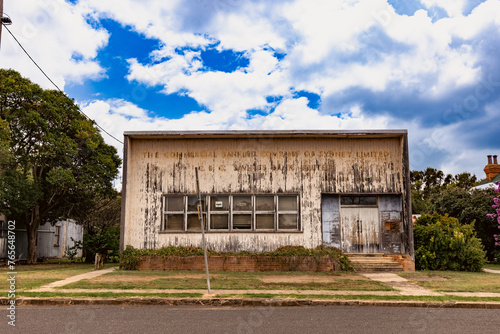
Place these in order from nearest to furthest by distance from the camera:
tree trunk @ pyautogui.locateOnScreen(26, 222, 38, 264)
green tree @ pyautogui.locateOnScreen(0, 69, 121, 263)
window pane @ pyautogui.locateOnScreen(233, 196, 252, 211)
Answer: window pane @ pyautogui.locateOnScreen(233, 196, 252, 211), green tree @ pyautogui.locateOnScreen(0, 69, 121, 263), tree trunk @ pyautogui.locateOnScreen(26, 222, 38, 264)

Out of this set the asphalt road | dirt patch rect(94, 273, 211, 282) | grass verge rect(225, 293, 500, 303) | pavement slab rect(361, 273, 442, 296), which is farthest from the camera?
dirt patch rect(94, 273, 211, 282)

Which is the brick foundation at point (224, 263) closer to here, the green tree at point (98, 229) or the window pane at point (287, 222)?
the window pane at point (287, 222)

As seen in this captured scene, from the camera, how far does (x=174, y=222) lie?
17484mm

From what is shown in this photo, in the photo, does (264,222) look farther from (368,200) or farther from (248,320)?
(248,320)

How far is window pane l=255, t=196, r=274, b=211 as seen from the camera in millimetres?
17547

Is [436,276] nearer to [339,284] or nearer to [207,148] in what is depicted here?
[339,284]

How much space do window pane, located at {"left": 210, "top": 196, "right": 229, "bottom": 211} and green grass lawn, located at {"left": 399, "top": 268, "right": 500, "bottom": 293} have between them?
22.4 feet

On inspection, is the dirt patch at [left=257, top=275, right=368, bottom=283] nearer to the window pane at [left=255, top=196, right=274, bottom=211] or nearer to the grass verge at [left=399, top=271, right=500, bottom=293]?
the grass verge at [left=399, top=271, right=500, bottom=293]

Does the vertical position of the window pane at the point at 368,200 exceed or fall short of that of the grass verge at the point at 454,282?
it exceeds it

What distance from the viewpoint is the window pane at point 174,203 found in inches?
690

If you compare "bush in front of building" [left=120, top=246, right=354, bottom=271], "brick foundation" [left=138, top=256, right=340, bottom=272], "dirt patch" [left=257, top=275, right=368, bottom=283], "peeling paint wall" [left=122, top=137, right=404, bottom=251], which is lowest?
"dirt patch" [left=257, top=275, right=368, bottom=283]

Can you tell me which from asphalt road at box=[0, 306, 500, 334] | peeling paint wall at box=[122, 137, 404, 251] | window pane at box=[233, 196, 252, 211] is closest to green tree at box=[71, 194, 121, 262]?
peeling paint wall at box=[122, 137, 404, 251]

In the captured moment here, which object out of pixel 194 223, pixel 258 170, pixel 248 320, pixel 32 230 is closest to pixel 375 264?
pixel 258 170

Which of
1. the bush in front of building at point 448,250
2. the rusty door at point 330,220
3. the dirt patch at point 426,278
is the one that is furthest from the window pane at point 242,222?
Result: the bush in front of building at point 448,250
